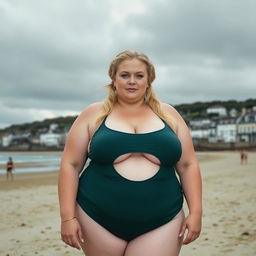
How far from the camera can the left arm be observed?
2291 mm

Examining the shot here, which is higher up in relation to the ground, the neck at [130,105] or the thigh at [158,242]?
the neck at [130,105]

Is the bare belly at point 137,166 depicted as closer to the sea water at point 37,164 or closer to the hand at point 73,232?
the hand at point 73,232

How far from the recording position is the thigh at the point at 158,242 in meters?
2.16

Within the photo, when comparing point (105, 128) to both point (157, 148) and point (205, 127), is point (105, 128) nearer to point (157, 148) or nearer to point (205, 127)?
point (157, 148)

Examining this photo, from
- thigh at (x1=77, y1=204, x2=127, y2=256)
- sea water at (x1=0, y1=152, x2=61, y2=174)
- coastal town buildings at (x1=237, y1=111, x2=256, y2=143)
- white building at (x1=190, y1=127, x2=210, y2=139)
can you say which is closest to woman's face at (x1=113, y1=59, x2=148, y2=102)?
thigh at (x1=77, y1=204, x2=127, y2=256)

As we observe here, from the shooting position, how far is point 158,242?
2.18 metres

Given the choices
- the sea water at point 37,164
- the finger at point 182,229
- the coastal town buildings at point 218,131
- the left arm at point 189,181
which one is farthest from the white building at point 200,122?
the finger at point 182,229

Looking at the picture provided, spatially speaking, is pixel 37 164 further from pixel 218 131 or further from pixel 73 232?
pixel 218 131

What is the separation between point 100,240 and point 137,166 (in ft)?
1.58

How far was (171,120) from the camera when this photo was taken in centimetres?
236

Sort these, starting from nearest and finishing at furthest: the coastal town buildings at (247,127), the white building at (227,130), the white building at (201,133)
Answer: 1. the coastal town buildings at (247,127)
2. the white building at (227,130)
3. the white building at (201,133)

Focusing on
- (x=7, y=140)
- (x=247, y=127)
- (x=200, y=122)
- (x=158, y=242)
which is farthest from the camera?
(x=7, y=140)

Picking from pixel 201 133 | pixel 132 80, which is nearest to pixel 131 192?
pixel 132 80

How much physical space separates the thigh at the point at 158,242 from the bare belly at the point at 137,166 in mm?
322
